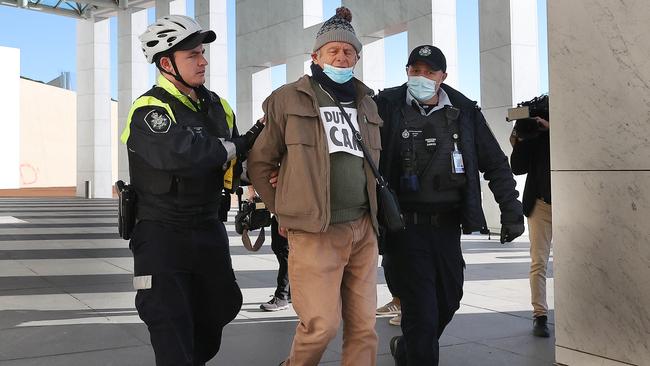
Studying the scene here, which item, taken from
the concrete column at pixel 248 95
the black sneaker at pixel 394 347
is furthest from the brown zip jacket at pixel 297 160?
the concrete column at pixel 248 95

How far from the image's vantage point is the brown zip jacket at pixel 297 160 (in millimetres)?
3104

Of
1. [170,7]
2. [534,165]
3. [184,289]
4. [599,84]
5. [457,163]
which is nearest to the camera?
[184,289]

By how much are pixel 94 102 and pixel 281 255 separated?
24720 mm

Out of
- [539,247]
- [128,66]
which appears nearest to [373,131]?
[539,247]

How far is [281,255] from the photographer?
5.67 meters

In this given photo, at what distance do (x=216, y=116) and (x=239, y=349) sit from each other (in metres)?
1.84

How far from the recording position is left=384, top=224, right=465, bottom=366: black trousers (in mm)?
3566

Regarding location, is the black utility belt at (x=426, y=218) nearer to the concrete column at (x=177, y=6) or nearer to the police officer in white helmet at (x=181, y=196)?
the police officer in white helmet at (x=181, y=196)

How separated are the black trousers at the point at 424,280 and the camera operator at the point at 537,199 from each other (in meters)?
1.44

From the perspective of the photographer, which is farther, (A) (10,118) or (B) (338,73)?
(A) (10,118)

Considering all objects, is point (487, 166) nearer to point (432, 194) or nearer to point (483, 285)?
point (432, 194)

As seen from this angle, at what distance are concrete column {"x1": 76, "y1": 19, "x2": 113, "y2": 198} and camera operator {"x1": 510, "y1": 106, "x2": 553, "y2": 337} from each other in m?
25.7

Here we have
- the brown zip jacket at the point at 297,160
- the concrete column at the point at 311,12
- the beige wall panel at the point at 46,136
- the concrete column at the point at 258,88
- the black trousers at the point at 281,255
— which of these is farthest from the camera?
the beige wall panel at the point at 46,136

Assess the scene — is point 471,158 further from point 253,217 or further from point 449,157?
point 253,217
